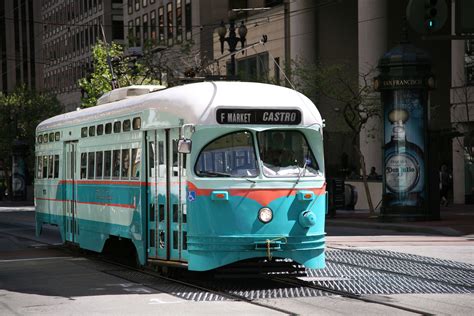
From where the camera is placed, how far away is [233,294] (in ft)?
44.8

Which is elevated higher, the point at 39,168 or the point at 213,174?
the point at 39,168

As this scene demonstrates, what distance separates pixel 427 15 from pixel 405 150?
1301 centimetres

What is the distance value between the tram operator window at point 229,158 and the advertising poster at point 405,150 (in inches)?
638

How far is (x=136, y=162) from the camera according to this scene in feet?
53.3

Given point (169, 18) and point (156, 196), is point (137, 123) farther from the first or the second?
point (169, 18)

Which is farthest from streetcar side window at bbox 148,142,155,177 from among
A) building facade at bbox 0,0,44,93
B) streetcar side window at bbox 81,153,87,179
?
building facade at bbox 0,0,44,93

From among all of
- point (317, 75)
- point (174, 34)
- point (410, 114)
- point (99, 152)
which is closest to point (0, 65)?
point (174, 34)

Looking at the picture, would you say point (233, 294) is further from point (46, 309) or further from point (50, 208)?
point (50, 208)

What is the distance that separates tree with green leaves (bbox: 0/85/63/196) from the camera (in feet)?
251

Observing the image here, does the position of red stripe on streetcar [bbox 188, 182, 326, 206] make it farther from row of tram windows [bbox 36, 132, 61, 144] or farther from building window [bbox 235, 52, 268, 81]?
building window [bbox 235, 52, 268, 81]

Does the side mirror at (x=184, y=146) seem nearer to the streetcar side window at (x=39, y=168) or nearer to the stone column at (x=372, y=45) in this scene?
the streetcar side window at (x=39, y=168)

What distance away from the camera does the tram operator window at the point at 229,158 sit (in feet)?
46.4

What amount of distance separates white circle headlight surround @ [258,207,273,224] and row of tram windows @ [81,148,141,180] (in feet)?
9.45

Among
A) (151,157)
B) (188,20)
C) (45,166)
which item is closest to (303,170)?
(151,157)
